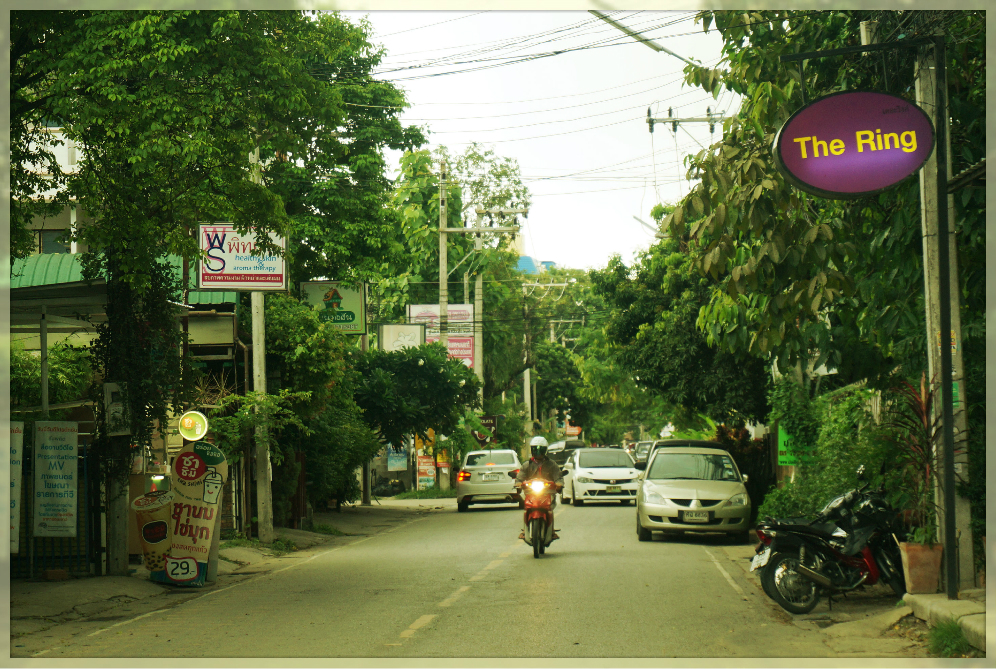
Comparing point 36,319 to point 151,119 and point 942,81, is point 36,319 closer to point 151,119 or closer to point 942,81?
point 151,119

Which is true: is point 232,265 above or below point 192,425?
above

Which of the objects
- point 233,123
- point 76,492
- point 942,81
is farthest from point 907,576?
point 76,492

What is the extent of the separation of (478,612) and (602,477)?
17.6m

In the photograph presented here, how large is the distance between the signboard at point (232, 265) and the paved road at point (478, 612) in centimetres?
466

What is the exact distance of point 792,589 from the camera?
9.96 m

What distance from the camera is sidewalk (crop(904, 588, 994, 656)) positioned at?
7328mm

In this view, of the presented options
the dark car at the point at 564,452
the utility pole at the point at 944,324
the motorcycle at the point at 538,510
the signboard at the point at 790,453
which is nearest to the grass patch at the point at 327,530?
the motorcycle at the point at 538,510

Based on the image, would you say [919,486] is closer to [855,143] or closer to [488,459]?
[855,143]

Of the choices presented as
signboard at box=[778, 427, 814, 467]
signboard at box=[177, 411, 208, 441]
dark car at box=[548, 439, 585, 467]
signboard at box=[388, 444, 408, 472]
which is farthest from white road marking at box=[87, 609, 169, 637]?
dark car at box=[548, 439, 585, 467]

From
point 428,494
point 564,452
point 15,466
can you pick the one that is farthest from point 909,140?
point 564,452

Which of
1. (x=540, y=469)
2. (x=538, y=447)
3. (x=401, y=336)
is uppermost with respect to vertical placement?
(x=401, y=336)

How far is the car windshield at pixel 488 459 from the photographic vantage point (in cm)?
2730

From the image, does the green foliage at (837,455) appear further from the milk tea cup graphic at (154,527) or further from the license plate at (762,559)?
the milk tea cup graphic at (154,527)

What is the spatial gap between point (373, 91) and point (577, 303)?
1469 inches
